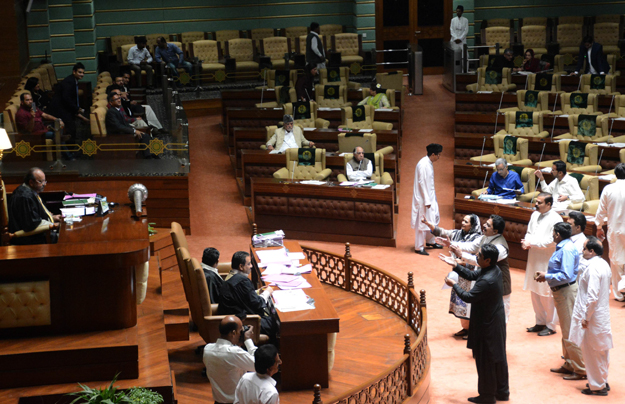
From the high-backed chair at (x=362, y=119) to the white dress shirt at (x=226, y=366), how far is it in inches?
310

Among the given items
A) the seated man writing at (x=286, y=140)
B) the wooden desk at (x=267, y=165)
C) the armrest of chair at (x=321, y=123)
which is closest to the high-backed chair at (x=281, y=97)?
the armrest of chair at (x=321, y=123)

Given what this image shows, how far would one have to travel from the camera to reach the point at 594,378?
19.9 feet

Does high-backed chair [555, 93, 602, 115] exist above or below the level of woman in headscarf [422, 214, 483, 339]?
→ above

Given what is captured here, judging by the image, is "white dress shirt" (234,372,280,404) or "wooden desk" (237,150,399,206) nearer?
"white dress shirt" (234,372,280,404)

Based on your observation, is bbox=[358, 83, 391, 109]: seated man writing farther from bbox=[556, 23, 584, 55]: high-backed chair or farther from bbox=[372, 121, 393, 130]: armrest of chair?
bbox=[556, 23, 584, 55]: high-backed chair

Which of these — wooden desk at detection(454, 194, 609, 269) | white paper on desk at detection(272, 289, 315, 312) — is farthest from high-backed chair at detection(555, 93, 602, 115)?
white paper on desk at detection(272, 289, 315, 312)

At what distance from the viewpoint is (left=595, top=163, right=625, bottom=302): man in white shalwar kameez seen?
7.96m

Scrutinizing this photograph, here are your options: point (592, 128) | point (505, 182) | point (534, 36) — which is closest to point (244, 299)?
point (505, 182)

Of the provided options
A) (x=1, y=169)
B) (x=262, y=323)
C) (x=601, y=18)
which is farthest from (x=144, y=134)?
(x=601, y=18)

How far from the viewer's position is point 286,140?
1141 cm

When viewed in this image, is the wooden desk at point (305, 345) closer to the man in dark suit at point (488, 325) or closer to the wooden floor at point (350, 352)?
the wooden floor at point (350, 352)

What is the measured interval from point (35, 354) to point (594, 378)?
13.8 ft

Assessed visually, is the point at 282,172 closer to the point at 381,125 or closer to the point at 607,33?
the point at 381,125

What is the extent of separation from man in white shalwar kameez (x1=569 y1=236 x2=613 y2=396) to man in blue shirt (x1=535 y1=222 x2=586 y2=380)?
0.83ft
